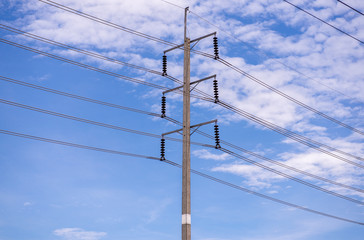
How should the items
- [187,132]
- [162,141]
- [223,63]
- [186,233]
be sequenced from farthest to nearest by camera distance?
[223,63], [162,141], [187,132], [186,233]

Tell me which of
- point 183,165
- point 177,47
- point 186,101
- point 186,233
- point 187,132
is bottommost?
point 186,233

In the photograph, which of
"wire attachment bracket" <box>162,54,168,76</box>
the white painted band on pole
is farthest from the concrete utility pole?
"wire attachment bracket" <box>162,54,168,76</box>

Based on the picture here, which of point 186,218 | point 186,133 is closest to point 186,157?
point 186,133

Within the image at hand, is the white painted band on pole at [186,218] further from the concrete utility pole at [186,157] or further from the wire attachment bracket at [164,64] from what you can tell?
the wire attachment bracket at [164,64]

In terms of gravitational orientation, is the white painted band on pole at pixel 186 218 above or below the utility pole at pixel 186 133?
below

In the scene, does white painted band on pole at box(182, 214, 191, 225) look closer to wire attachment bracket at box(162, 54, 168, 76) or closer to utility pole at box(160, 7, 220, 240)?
utility pole at box(160, 7, 220, 240)

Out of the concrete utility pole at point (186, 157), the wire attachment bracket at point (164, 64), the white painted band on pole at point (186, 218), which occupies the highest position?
the wire attachment bracket at point (164, 64)

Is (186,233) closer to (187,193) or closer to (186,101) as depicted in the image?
(187,193)

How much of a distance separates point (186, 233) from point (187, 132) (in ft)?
16.1

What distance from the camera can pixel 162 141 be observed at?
25031 millimetres

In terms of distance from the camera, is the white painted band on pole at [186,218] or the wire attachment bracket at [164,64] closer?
the white painted band on pole at [186,218]

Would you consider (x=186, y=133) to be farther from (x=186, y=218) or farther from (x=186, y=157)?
(x=186, y=218)

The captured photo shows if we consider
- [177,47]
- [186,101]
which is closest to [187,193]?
[186,101]

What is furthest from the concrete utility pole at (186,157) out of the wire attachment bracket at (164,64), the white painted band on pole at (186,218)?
the wire attachment bracket at (164,64)
